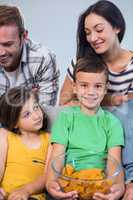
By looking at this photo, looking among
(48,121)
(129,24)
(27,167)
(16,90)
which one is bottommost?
(27,167)

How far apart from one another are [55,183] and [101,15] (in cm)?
67

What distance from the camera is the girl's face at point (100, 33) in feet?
4.89

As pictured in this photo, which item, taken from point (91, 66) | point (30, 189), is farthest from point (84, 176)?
point (91, 66)

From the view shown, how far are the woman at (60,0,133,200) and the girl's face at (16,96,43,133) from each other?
152 millimetres

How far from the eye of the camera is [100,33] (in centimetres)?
149

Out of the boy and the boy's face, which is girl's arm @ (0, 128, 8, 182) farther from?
the boy's face

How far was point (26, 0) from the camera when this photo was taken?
5.52 ft

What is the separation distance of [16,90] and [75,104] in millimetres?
225

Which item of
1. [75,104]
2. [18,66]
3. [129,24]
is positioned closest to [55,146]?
[75,104]

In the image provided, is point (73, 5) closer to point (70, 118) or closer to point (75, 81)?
point (75, 81)

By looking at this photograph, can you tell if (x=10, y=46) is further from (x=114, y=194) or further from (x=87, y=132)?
(x=114, y=194)

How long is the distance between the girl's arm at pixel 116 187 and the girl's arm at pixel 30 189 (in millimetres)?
234

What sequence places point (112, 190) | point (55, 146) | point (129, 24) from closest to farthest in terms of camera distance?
1. point (112, 190)
2. point (55, 146)
3. point (129, 24)

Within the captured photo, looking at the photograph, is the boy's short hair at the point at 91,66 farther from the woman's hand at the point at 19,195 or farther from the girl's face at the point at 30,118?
the woman's hand at the point at 19,195
